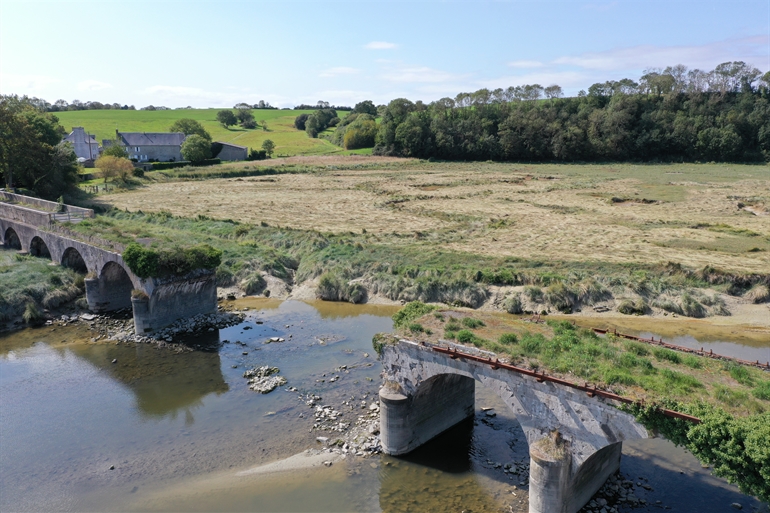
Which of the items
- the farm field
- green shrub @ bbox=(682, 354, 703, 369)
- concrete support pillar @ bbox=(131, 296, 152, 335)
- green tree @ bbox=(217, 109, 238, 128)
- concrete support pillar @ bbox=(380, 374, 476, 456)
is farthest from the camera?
green tree @ bbox=(217, 109, 238, 128)

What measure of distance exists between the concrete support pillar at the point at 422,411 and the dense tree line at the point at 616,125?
95.8 m

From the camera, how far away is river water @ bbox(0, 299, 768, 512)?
17000 millimetres

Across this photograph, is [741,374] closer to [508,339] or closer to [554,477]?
[554,477]

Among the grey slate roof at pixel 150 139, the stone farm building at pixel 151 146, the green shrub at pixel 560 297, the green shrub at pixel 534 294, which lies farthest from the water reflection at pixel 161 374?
the grey slate roof at pixel 150 139

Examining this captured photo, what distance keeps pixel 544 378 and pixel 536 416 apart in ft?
3.80

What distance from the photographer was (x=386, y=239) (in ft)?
152

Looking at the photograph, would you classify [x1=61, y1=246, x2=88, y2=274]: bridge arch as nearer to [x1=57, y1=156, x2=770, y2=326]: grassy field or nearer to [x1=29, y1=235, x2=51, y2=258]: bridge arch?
[x1=57, y1=156, x2=770, y2=326]: grassy field

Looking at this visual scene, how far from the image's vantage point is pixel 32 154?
58625 millimetres

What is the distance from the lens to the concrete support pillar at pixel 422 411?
17.9 meters

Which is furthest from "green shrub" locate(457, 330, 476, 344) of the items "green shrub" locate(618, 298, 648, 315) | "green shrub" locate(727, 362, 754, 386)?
"green shrub" locate(618, 298, 648, 315)

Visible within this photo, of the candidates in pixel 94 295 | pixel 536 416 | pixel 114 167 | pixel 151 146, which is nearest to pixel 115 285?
pixel 94 295

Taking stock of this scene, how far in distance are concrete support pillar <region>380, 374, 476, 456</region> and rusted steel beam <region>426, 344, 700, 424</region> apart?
5.50 ft

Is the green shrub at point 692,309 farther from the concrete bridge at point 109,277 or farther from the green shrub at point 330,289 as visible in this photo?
the concrete bridge at point 109,277

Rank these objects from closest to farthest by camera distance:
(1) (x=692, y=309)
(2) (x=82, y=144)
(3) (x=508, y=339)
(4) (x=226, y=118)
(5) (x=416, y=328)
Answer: (3) (x=508, y=339), (5) (x=416, y=328), (1) (x=692, y=309), (2) (x=82, y=144), (4) (x=226, y=118)
